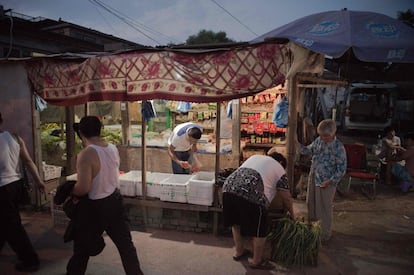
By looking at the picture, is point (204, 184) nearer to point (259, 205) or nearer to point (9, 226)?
point (259, 205)

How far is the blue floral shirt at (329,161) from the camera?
459 centimetres

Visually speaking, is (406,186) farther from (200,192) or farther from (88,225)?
(88,225)

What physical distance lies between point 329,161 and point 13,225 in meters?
4.52

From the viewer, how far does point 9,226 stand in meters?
3.64

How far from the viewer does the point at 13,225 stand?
365 cm

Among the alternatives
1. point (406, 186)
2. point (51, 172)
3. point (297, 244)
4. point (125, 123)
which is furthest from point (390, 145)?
point (51, 172)

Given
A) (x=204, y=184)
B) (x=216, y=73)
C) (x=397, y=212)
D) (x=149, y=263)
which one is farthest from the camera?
(x=397, y=212)

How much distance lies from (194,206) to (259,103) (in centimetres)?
407

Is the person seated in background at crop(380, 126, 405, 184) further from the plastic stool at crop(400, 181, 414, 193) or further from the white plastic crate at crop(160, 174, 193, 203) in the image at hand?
the white plastic crate at crop(160, 174, 193, 203)

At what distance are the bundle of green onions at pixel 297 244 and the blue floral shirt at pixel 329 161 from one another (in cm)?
86

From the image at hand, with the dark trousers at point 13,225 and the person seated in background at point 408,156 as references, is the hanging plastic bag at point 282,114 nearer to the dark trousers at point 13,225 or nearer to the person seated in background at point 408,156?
the person seated in background at point 408,156

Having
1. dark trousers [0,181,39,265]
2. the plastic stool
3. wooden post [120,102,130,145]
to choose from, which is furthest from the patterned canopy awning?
the plastic stool

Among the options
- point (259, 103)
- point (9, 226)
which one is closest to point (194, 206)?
point (9, 226)

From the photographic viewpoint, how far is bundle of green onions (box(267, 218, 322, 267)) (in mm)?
4035
